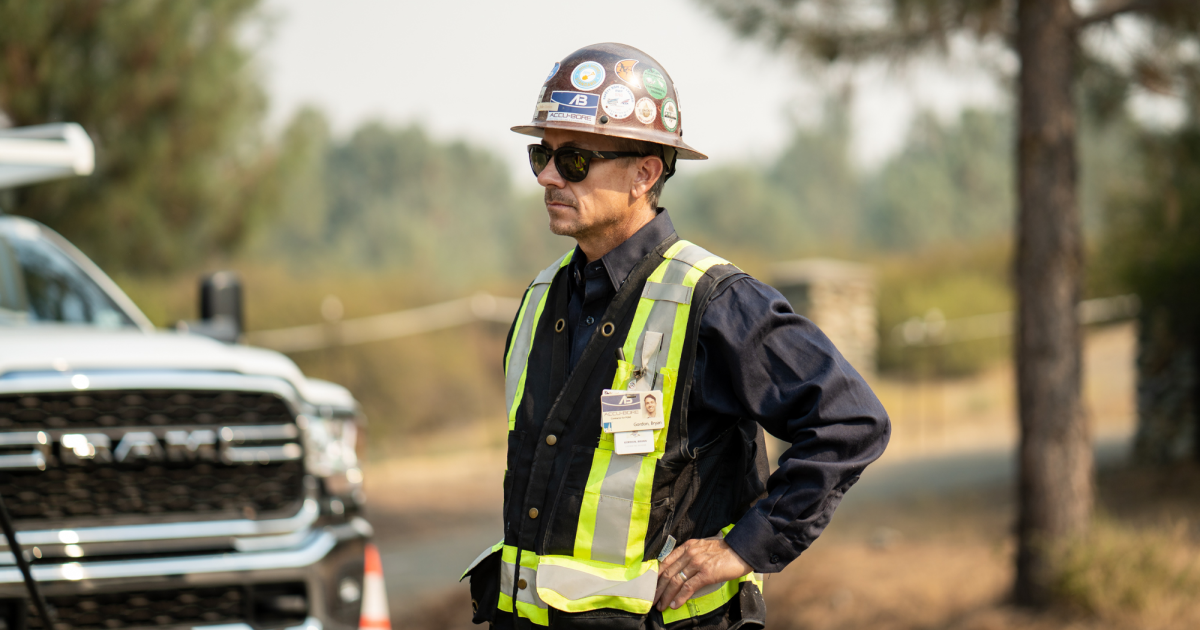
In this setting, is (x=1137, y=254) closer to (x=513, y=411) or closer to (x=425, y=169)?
(x=513, y=411)

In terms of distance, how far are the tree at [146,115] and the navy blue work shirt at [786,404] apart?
9528 mm

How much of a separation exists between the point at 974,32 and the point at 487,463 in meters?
8.77

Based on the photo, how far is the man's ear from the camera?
8.26 ft

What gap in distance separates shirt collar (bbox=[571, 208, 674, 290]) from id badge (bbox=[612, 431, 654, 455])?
362 millimetres

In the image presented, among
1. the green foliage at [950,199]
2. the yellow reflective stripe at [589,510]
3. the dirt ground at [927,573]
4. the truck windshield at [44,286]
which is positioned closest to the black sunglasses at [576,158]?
the yellow reflective stripe at [589,510]

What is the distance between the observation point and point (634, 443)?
229 centimetres

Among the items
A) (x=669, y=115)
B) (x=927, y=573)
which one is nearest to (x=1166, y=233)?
(x=927, y=573)

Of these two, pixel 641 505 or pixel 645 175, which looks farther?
pixel 645 175

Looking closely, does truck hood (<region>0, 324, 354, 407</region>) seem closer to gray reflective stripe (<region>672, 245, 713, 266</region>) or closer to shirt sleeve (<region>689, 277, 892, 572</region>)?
gray reflective stripe (<region>672, 245, 713, 266</region>)

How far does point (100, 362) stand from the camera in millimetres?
4297

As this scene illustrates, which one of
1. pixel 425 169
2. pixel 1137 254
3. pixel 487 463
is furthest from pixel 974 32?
pixel 425 169

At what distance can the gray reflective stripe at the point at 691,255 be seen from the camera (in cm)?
244

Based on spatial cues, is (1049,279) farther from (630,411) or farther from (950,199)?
(950,199)

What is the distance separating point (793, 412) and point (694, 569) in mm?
385
